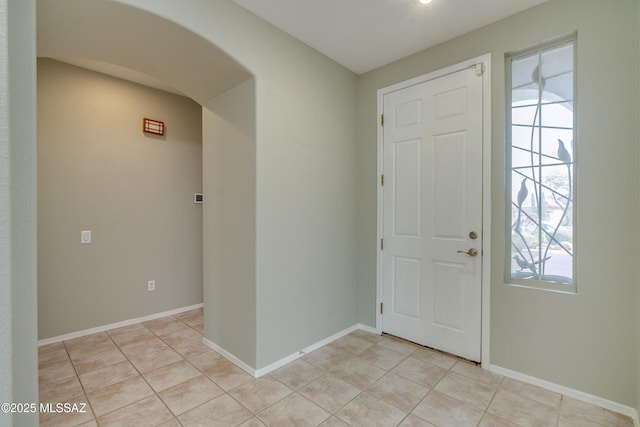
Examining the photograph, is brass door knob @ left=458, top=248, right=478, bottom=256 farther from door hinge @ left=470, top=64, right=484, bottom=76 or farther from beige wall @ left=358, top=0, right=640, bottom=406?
door hinge @ left=470, top=64, right=484, bottom=76

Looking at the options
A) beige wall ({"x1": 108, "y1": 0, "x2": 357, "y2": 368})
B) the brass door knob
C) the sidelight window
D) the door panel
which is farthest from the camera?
the door panel

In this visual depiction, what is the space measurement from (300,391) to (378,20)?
9.39 feet

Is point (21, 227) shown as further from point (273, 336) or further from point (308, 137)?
point (308, 137)

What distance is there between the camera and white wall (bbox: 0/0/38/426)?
0.91 meters

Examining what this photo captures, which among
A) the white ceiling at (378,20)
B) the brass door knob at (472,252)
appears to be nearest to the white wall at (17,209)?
the white ceiling at (378,20)

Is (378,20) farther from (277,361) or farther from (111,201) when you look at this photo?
(111,201)

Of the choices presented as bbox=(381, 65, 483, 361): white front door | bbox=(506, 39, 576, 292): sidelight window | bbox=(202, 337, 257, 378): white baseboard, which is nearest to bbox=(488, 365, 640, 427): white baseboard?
bbox=(381, 65, 483, 361): white front door

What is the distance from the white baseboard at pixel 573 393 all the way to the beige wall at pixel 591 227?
0.03m

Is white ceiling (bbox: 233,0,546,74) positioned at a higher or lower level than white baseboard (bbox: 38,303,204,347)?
higher

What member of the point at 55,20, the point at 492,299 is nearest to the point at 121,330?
the point at 55,20

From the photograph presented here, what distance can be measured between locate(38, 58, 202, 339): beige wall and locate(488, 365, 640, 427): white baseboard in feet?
11.5

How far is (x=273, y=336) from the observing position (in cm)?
240

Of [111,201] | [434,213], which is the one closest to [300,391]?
[434,213]

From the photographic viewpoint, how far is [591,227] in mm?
1935
